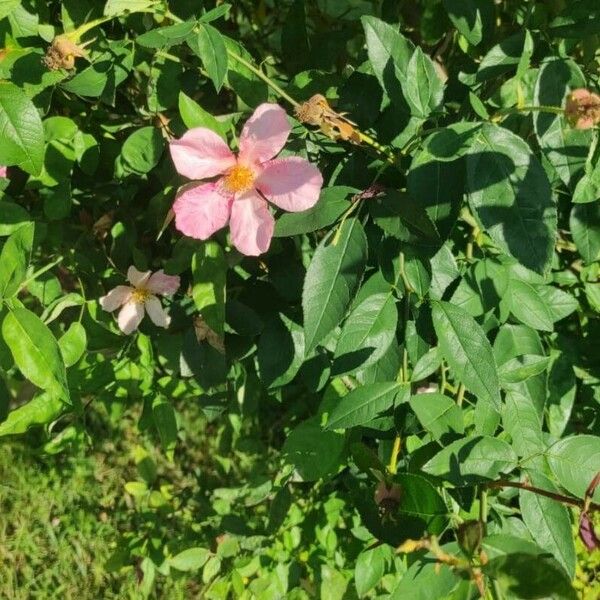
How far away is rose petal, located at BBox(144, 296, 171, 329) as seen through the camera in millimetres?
1232

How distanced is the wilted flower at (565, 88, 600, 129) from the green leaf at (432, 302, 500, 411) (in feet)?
1.03

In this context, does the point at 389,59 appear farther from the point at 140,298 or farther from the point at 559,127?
the point at 140,298

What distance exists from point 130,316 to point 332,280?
0.51 m

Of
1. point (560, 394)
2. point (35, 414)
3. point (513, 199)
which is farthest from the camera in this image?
point (560, 394)

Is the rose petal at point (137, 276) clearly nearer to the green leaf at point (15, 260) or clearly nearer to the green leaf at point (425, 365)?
the green leaf at point (15, 260)

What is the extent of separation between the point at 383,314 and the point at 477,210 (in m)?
0.22

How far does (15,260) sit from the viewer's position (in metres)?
1.00

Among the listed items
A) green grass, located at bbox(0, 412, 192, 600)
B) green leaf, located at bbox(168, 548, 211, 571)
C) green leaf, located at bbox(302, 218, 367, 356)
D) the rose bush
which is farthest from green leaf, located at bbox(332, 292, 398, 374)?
green grass, located at bbox(0, 412, 192, 600)

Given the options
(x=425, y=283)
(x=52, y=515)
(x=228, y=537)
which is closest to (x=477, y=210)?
(x=425, y=283)

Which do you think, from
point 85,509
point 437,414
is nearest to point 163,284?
point 437,414

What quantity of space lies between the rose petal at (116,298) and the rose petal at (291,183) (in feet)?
1.42

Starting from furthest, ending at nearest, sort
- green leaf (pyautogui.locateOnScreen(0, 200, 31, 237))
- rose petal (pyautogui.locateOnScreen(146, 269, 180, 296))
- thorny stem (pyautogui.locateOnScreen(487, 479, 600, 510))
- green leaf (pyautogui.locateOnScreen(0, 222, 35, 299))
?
1. rose petal (pyautogui.locateOnScreen(146, 269, 180, 296))
2. green leaf (pyautogui.locateOnScreen(0, 200, 31, 237))
3. green leaf (pyautogui.locateOnScreen(0, 222, 35, 299))
4. thorny stem (pyautogui.locateOnScreen(487, 479, 600, 510))

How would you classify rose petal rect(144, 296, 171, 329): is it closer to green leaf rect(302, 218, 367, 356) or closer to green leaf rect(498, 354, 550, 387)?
green leaf rect(302, 218, 367, 356)

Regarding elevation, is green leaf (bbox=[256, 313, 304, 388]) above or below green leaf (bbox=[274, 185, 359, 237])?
below
